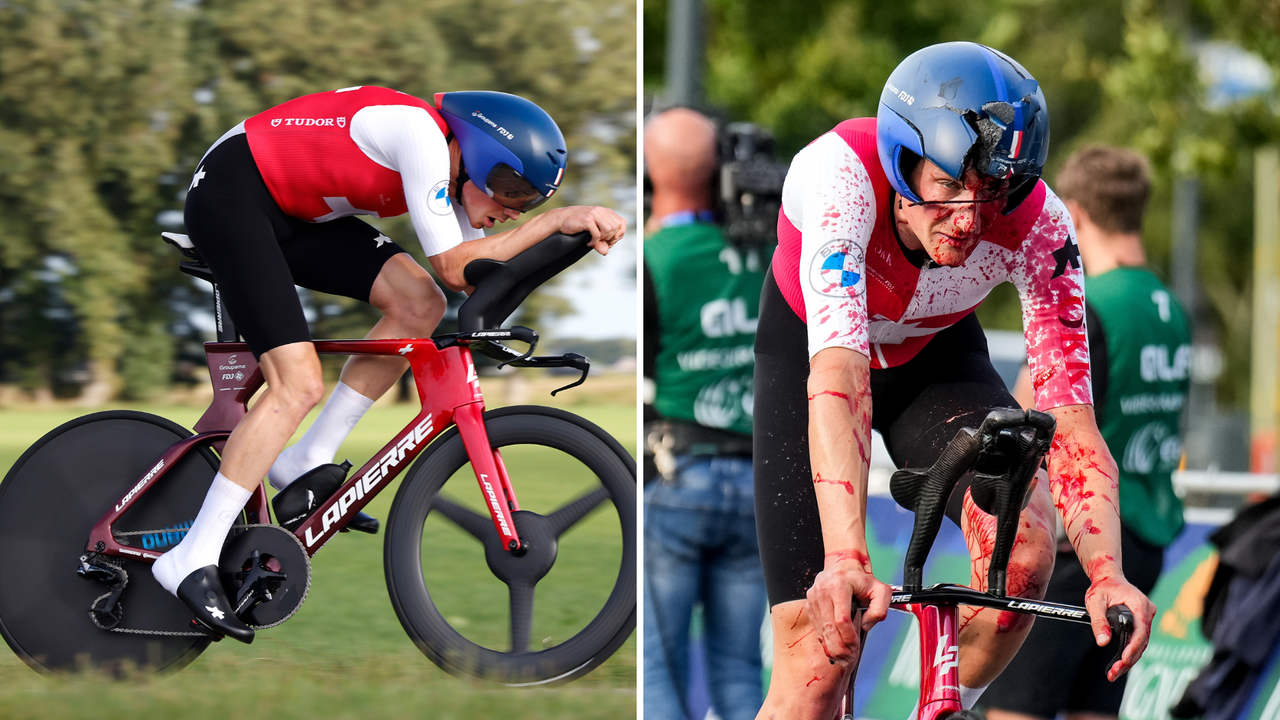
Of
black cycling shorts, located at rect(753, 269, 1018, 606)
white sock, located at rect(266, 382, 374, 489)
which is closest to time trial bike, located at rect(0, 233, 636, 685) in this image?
white sock, located at rect(266, 382, 374, 489)

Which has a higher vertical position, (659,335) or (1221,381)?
(659,335)

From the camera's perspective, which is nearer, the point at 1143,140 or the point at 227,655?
the point at 227,655

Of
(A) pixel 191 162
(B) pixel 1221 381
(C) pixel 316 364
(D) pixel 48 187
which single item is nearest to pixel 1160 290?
(C) pixel 316 364

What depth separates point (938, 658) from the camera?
2.96m

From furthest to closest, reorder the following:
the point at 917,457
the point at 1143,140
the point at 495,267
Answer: the point at 1143,140 < the point at 495,267 < the point at 917,457

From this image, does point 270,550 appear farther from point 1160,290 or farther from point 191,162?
point 191,162

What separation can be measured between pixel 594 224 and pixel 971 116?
121 cm

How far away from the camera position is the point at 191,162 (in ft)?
32.1

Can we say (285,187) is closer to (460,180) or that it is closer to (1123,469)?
(460,180)

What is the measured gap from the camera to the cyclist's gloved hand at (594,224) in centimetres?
366

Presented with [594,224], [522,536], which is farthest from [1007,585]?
[522,536]

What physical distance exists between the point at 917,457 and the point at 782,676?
27.2 inches

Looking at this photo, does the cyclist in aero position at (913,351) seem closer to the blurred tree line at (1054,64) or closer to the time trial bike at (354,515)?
the time trial bike at (354,515)

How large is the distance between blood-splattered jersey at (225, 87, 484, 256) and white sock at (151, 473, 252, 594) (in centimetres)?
89
